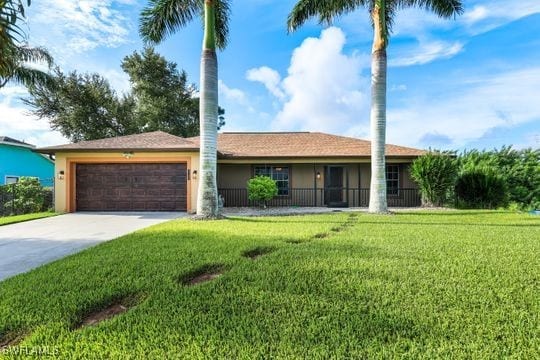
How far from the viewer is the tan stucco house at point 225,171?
14.1m

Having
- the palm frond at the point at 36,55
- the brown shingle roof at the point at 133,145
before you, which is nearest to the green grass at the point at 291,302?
the brown shingle roof at the point at 133,145

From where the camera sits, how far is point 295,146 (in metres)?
17.8

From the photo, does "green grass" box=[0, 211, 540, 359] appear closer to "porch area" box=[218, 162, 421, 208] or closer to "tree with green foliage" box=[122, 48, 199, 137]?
"porch area" box=[218, 162, 421, 208]

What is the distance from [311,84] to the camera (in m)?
17.1

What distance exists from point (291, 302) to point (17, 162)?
24426 mm

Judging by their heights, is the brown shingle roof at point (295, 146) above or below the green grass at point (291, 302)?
above

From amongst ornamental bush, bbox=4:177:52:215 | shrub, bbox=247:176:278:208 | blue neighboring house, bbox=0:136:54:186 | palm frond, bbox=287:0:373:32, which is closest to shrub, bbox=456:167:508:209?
shrub, bbox=247:176:278:208

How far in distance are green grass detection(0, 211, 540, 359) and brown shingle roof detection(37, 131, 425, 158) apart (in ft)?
31.3

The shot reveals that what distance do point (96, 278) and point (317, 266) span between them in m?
2.96

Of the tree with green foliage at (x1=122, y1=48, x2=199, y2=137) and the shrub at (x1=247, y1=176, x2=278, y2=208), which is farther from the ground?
the tree with green foliage at (x1=122, y1=48, x2=199, y2=137)

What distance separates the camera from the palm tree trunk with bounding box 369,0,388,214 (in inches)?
481

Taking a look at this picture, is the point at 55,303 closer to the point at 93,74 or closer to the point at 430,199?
the point at 430,199

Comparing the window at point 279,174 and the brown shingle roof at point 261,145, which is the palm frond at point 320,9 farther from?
the window at point 279,174

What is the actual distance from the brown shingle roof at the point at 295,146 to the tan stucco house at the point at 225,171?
50 millimetres
